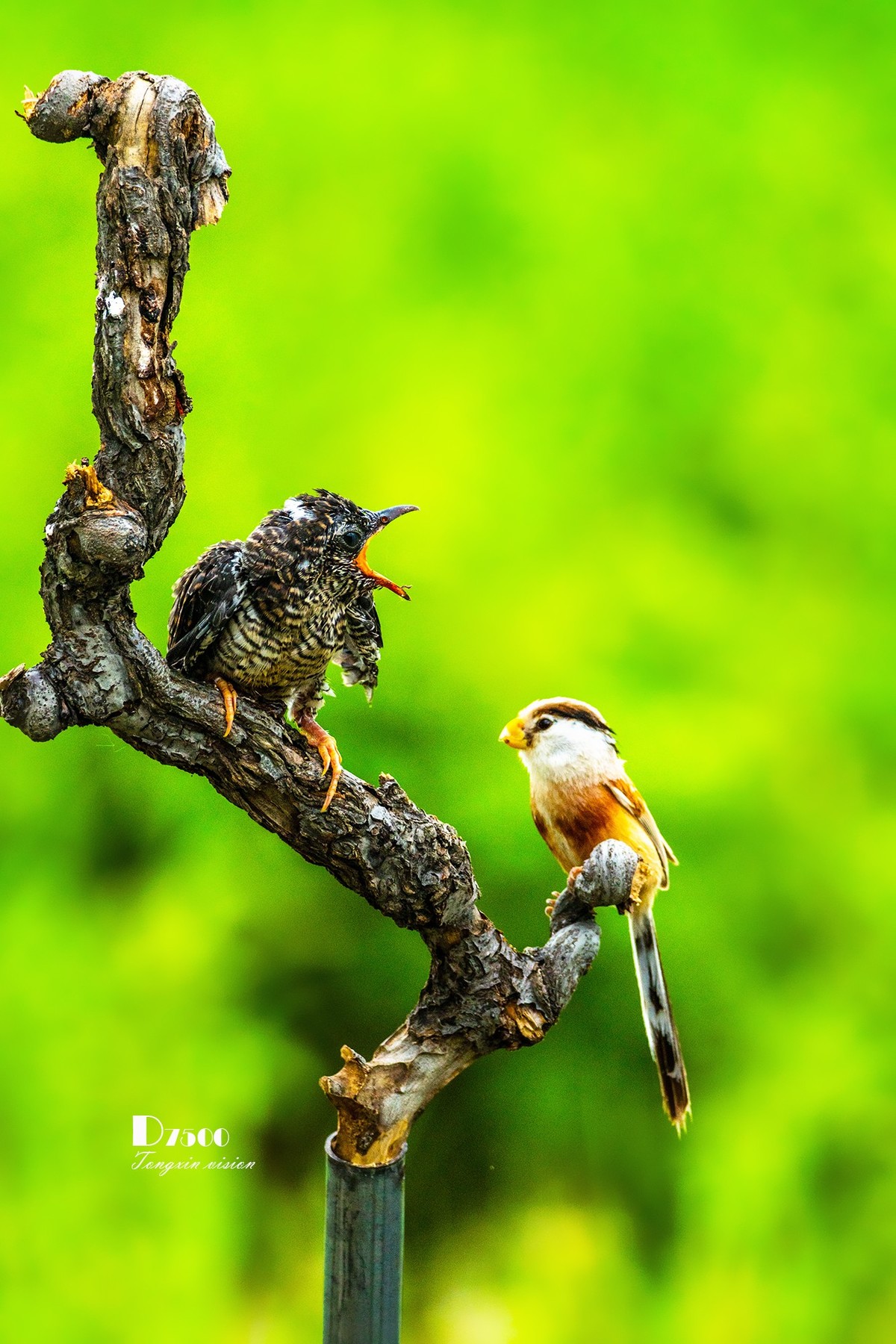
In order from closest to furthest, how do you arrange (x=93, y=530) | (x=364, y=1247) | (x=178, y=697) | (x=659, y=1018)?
(x=93, y=530) → (x=178, y=697) → (x=364, y=1247) → (x=659, y=1018)

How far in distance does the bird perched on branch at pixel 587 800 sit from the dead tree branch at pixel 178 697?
0.07m

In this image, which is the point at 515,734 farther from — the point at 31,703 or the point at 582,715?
the point at 31,703

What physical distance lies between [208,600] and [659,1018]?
2.66 feet

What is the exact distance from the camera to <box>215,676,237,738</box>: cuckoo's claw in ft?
4.52

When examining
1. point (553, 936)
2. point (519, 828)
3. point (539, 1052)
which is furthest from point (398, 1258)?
point (519, 828)

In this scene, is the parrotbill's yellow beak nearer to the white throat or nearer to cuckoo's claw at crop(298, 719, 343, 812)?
the white throat

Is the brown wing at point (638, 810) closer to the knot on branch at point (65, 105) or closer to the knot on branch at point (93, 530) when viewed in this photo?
the knot on branch at point (93, 530)

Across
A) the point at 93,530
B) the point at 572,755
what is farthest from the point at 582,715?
the point at 93,530

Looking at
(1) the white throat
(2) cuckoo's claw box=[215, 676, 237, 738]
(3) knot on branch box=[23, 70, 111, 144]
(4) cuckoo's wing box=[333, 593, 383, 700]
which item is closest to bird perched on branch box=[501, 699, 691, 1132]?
(1) the white throat

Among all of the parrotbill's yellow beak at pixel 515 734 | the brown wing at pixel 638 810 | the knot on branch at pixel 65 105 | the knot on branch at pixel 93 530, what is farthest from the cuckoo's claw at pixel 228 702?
the knot on branch at pixel 65 105

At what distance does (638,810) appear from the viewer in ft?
5.23

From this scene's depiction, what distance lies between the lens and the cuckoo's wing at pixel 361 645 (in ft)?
5.02

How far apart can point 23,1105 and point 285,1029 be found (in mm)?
440

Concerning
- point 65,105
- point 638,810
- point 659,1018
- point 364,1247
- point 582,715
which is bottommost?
point 364,1247
